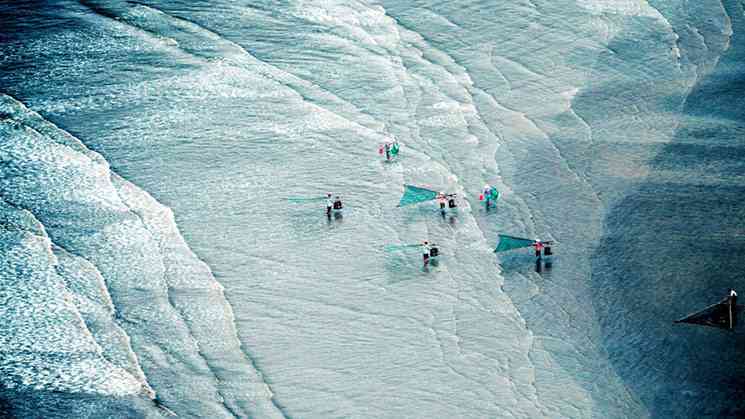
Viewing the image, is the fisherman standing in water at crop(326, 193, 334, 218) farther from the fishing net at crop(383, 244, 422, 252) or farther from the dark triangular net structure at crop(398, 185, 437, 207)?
the fishing net at crop(383, 244, 422, 252)

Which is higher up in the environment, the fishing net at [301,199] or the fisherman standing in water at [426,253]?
the fishing net at [301,199]

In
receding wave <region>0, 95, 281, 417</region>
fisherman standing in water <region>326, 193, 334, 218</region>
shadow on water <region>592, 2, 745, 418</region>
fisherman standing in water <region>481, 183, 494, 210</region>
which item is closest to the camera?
shadow on water <region>592, 2, 745, 418</region>

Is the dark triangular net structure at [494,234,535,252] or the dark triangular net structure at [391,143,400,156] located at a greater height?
the dark triangular net structure at [391,143,400,156]

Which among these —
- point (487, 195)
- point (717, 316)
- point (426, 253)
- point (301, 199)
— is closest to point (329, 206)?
point (301, 199)

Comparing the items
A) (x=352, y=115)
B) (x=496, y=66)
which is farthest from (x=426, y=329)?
(x=496, y=66)

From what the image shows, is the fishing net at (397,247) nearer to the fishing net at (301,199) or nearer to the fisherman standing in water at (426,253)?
the fisherman standing in water at (426,253)

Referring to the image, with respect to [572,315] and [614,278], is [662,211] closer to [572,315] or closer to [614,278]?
[614,278]

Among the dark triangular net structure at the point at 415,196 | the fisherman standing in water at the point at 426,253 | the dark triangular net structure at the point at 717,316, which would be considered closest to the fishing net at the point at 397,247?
the fisherman standing in water at the point at 426,253

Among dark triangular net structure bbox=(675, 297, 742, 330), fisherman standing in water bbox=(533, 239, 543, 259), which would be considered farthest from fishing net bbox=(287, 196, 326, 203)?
dark triangular net structure bbox=(675, 297, 742, 330)
